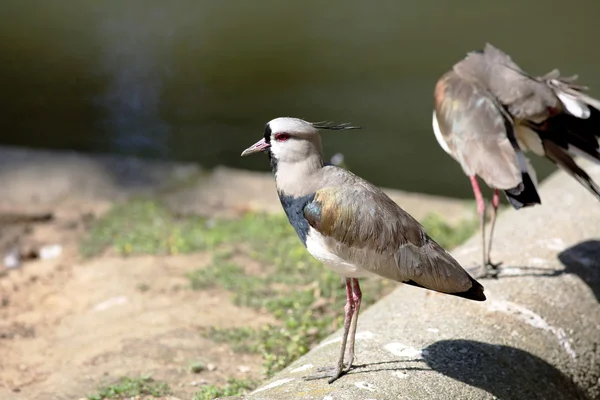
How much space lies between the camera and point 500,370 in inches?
125

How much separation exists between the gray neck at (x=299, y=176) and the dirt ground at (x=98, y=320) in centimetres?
110

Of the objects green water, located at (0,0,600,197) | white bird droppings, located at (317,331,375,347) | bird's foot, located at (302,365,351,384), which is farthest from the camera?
green water, located at (0,0,600,197)

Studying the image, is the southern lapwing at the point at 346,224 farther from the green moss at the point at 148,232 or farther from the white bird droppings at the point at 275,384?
the green moss at the point at 148,232

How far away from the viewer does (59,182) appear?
6.09m

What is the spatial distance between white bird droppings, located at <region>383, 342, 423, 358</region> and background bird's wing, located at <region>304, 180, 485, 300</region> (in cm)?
40

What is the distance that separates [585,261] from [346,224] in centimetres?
179

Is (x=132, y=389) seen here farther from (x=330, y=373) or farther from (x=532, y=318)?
(x=532, y=318)

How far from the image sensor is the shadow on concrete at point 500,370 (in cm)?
308

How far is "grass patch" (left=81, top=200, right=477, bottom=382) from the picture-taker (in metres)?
4.02

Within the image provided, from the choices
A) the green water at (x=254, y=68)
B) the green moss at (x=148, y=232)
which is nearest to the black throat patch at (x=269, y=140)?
the green moss at (x=148, y=232)

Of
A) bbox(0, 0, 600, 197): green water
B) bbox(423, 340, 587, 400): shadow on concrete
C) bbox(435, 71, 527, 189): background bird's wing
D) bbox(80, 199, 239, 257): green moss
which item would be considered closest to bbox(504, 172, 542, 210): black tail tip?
bbox(435, 71, 527, 189): background bird's wing

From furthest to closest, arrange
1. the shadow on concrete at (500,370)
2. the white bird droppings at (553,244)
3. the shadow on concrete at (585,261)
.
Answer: the white bird droppings at (553,244) → the shadow on concrete at (585,261) → the shadow on concrete at (500,370)

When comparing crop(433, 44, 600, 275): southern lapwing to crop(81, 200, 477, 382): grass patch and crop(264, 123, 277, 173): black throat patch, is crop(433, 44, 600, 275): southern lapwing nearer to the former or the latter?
crop(81, 200, 477, 382): grass patch

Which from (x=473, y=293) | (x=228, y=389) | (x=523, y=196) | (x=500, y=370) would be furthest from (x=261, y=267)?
(x=473, y=293)
